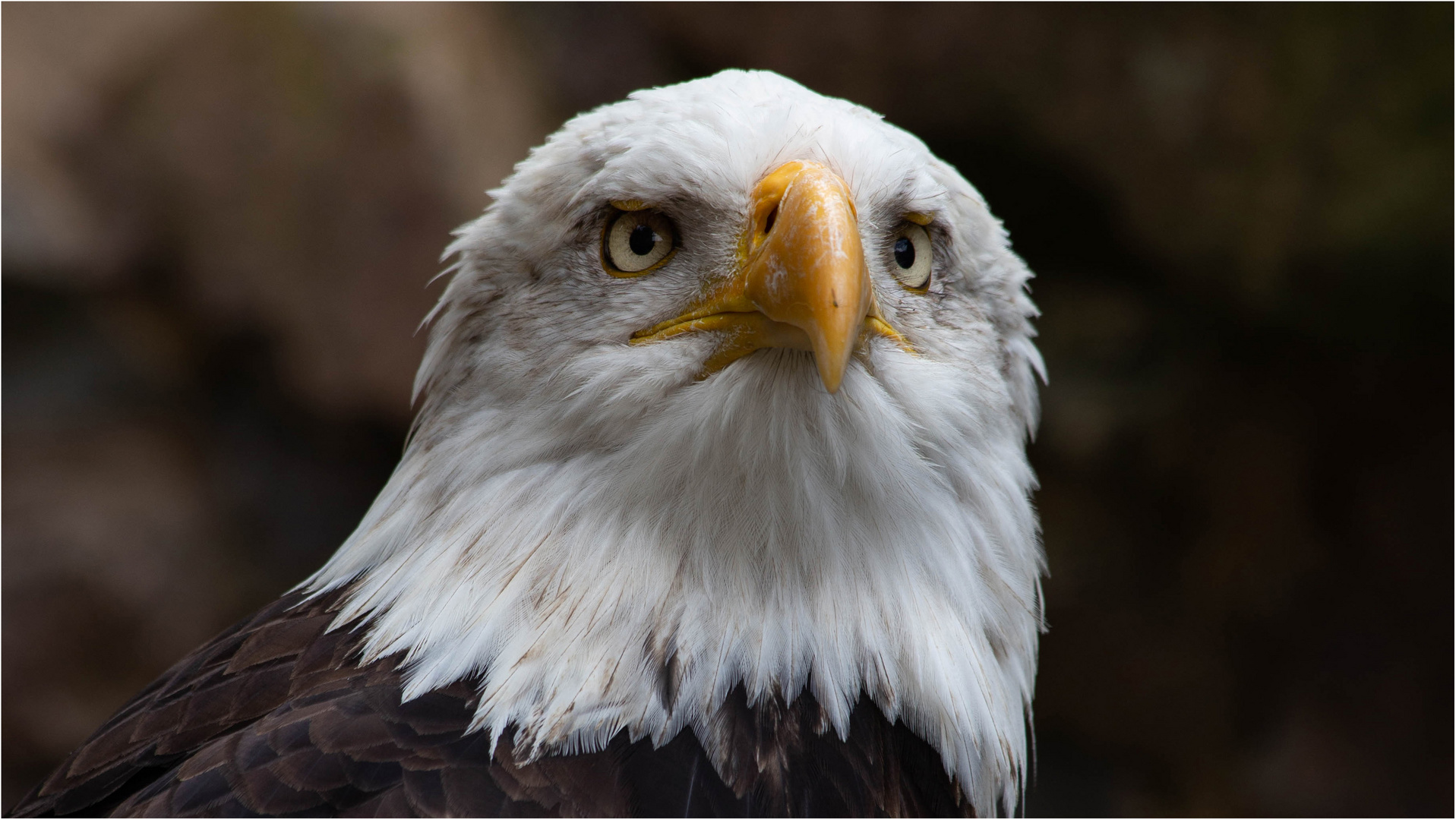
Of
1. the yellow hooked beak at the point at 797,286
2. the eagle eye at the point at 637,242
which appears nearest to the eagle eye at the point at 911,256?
the yellow hooked beak at the point at 797,286

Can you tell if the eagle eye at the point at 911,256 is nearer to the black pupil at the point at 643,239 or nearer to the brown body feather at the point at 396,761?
the black pupil at the point at 643,239

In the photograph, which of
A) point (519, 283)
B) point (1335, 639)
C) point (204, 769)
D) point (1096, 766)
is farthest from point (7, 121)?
point (1335, 639)

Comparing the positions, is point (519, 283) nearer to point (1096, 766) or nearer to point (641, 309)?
point (641, 309)

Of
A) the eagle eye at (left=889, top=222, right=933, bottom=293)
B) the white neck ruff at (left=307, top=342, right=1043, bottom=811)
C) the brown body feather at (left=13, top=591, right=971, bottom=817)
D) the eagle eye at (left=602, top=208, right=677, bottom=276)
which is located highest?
the eagle eye at (left=602, top=208, right=677, bottom=276)

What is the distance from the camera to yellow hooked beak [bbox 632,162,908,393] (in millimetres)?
1417

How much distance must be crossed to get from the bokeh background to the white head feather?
311 centimetres

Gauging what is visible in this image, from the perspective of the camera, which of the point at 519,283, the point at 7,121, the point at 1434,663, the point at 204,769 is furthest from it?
the point at 1434,663

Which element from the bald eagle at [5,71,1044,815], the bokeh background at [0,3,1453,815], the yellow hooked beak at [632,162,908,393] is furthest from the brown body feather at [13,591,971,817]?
the bokeh background at [0,3,1453,815]

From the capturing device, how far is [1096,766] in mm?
5484

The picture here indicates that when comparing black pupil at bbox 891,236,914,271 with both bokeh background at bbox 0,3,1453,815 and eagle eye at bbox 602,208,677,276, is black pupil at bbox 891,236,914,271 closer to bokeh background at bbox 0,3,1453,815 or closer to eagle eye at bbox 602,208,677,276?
eagle eye at bbox 602,208,677,276

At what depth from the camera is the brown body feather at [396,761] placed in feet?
4.65

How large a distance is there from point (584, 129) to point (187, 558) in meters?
4.01

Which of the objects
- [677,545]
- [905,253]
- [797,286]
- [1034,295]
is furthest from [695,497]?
[1034,295]

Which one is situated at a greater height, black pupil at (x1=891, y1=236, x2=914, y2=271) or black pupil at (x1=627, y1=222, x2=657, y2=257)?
black pupil at (x1=627, y1=222, x2=657, y2=257)
